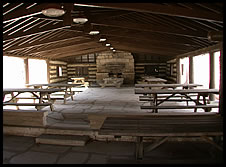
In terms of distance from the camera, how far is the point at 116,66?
60.5 ft

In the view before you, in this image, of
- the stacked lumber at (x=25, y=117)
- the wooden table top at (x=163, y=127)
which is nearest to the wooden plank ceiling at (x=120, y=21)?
the wooden table top at (x=163, y=127)

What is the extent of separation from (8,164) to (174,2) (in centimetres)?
490

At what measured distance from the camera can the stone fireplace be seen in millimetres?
18438

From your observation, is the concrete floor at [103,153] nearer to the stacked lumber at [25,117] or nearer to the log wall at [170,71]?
the stacked lumber at [25,117]

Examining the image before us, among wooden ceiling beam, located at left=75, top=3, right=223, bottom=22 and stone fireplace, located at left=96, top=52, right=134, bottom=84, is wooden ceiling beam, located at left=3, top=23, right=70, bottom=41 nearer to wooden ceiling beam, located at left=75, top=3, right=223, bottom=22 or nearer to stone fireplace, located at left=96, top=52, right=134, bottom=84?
wooden ceiling beam, located at left=75, top=3, right=223, bottom=22

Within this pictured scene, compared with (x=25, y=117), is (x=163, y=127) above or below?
above

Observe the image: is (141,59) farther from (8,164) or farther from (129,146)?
(8,164)

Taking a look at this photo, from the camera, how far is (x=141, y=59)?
63.7 ft

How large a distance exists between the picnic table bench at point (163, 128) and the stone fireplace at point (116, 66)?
14.2 meters

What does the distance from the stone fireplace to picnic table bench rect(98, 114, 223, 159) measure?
46.6 ft

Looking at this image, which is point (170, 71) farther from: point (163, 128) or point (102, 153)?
point (163, 128)

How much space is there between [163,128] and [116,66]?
1510cm

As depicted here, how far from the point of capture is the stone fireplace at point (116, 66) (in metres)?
18.4

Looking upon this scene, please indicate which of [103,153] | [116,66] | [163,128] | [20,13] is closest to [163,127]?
[163,128]
